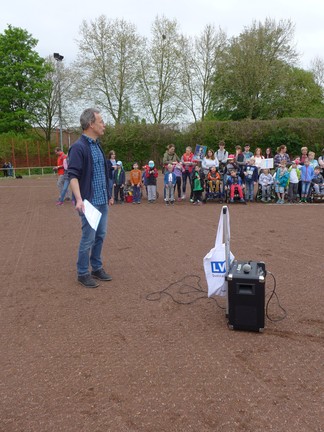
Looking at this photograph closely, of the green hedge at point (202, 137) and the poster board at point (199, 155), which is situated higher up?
the green hedge at point (202, 137)

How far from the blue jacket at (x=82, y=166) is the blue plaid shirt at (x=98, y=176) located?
0.24ft

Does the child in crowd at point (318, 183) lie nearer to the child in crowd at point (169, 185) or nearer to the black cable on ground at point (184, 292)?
the child in crowd at point (169, 185)

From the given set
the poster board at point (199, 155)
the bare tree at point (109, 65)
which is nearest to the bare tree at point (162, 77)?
the bare tree at point (109, 65)

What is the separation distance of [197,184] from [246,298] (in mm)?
9392

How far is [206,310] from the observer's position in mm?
4324

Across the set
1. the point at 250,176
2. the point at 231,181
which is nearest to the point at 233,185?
the point at 231,181

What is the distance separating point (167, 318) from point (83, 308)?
0.96 m

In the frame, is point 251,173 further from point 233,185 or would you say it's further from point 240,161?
point 233,185

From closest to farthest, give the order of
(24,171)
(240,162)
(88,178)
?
(88,178) < (240,162) < (24,171)

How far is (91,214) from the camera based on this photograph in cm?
470

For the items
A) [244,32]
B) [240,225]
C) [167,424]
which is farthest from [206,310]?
[244,32]

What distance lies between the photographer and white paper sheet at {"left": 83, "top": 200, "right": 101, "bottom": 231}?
15.1 ft

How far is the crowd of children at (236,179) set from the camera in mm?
13062

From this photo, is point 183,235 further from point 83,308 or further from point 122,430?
point 122,430
